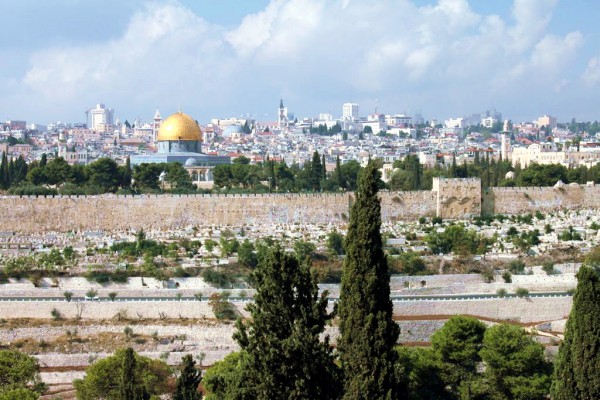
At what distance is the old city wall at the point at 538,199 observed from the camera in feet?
139

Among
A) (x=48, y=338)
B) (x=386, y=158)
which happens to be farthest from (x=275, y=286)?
(x=386, y=158)

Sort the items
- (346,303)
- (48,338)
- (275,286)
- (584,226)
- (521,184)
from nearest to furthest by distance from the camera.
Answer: (275,286), (346,303), (48,338), (584,226), (521,184)

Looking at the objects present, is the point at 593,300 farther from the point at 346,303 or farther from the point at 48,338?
the point at 48,338

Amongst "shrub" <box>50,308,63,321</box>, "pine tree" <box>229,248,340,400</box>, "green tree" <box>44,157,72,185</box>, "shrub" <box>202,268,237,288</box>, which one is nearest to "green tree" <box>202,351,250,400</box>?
"pine tree" <box>229,248,340,400</box>

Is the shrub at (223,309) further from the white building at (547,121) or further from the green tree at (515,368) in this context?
the white building at (547,121)

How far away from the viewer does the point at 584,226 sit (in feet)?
125

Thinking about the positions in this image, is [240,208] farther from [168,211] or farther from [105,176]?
[105,176]

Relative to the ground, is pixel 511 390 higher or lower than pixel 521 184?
lower

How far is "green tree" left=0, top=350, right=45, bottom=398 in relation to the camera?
65.0 ft

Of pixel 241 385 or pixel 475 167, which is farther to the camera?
pixel 475 167

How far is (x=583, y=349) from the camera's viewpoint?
14.2 meters

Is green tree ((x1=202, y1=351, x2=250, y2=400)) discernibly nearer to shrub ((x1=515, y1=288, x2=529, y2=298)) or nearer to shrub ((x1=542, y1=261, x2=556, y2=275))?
shrub ((x1=515, y1=288, x2=529, y2=298))

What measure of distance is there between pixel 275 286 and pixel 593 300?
460 cm

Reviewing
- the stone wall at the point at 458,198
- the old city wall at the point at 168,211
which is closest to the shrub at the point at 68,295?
the old city wall at the point at 168,211
